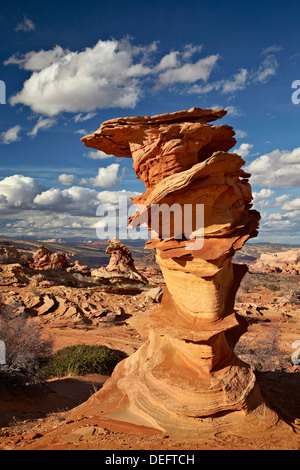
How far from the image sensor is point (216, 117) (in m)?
5.66

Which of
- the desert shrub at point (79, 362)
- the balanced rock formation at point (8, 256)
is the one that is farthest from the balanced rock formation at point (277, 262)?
the desert shrub at point (79, 362)

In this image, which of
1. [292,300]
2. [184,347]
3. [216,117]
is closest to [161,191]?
[216,117]

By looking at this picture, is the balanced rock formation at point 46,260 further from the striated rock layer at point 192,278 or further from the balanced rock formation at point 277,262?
the balanced rock formation at point 277,262

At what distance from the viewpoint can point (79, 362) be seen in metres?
10.8

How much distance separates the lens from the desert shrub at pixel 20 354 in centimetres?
814

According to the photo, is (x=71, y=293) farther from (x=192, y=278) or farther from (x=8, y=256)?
(x=192, y=278)

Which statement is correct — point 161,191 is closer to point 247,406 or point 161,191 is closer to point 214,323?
point 214,323

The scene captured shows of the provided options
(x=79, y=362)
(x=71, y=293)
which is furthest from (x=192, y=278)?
(x=71, y=293)

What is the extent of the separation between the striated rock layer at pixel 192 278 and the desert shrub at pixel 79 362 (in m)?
4.87

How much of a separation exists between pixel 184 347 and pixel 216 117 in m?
4.50

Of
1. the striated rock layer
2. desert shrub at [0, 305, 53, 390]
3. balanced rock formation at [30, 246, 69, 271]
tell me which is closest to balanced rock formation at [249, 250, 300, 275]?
balanced rock formation at [30, 246, 69, 271]

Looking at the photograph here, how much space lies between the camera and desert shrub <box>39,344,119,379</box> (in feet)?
34.1

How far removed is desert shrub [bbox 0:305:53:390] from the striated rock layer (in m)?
3.20

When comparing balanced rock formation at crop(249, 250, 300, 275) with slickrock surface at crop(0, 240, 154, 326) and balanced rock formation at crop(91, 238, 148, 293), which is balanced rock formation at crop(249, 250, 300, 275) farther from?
slickrock surface at crop(0, 240, 154, 326)
